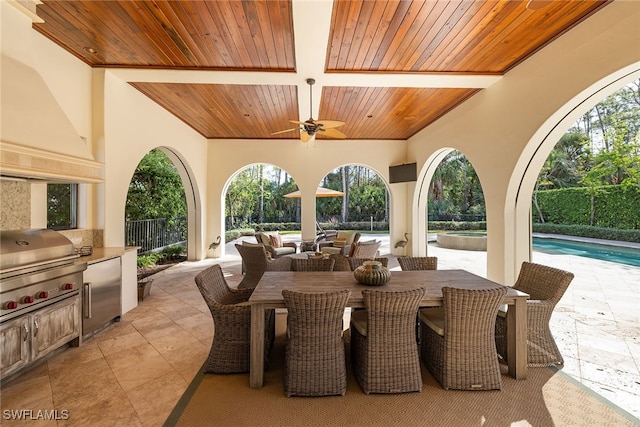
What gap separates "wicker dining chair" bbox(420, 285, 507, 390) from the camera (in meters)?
2.15

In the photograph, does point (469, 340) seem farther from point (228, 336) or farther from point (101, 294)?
point (101, 294)

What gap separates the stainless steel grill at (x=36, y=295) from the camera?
2219 mm

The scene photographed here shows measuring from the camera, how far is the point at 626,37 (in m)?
2.57

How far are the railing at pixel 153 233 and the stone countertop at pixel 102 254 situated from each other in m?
3.27

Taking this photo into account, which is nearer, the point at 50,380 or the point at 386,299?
the point at 386,299

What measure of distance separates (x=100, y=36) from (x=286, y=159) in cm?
527

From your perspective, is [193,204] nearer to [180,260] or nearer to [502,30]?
[180,260]

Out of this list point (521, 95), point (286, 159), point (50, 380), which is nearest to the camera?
point (50, 380)

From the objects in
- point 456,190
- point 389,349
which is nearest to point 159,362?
point 389,349

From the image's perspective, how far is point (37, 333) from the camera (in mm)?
2451

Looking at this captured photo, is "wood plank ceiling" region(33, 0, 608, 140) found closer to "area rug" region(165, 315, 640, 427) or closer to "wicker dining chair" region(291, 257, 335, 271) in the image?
"wicker dining chair" region(291, 257, 335, 271)

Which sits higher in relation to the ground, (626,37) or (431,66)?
(431,66)

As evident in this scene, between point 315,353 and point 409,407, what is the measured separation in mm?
784

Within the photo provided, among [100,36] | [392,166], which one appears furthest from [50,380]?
[392,166]
